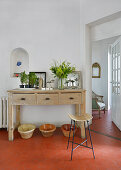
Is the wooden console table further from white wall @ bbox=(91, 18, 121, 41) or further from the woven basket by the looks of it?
white wall @ bbox=(91, 18, 121, 41)

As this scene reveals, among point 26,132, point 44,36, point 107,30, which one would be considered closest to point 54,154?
point 26,132

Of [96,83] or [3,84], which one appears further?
[96,83]

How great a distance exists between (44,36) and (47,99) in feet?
5.56

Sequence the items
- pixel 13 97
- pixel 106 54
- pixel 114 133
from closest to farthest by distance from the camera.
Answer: pixel 13 97 → pixel 114 133 → pixel 106 54

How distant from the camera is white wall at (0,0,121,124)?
10.1 ft

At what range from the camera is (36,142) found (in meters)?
2.46

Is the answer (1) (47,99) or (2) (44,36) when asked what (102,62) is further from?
(1) (47,99)

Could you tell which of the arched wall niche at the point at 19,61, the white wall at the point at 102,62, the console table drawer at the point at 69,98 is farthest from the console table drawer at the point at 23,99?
the white wall at the point at 102,62

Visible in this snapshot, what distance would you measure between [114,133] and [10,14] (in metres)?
3.92

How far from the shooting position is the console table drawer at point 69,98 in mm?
2498

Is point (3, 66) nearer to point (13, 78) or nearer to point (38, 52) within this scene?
point (13, 78)

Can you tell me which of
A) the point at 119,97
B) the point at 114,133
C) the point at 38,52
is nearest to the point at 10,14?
the point at 38,52

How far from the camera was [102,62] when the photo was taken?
540cm

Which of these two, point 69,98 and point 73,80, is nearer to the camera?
point 69,98
